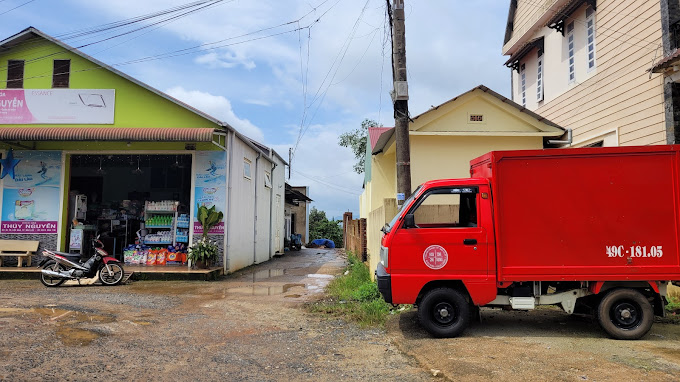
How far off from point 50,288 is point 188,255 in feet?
10.5

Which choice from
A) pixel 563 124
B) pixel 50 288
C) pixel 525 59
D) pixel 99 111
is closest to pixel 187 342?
pixel 50 288

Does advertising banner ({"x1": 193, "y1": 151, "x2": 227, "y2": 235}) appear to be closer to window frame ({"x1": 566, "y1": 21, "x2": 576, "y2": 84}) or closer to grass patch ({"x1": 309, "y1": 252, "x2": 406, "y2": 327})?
grass patch ({"x1": 309, "y1": 252, "x2": 406, "y2": 327})

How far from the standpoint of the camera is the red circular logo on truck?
621cm

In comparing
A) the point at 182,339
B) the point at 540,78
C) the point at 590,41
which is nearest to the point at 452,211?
the point at 182,339

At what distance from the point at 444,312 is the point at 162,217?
33.6ft

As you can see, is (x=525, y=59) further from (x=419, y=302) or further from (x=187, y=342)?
(x=187, y=342)

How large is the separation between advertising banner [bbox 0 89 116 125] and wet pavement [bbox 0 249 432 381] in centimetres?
524

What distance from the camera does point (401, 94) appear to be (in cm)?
808

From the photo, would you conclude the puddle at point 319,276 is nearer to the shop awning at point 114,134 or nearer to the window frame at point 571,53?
the shop awning at point 114,134

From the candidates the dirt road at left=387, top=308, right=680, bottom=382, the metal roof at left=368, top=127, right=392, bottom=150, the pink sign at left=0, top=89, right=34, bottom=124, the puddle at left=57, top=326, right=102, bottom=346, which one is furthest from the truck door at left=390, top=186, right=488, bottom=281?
the pink sign at left=0, top=89, right=34, bottom=124

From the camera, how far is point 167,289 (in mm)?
10523

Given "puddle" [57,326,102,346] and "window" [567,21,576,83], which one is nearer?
"puddle" [57,326,102,346]

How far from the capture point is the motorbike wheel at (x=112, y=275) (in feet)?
35.9

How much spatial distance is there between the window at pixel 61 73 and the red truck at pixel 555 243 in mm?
11701
